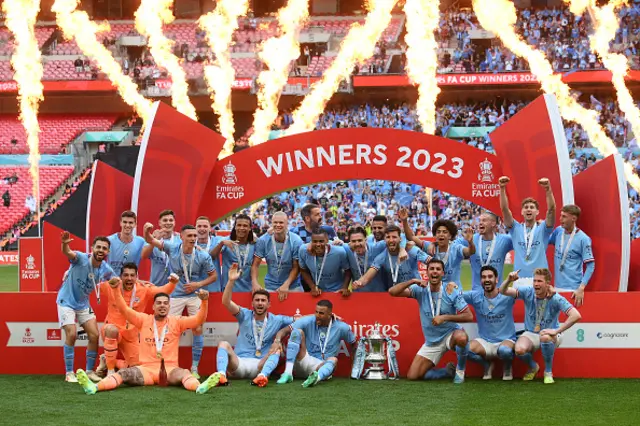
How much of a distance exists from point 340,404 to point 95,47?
3753cm

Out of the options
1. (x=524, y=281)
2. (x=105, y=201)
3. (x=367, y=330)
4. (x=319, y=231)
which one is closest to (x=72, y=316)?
(x=319, y=231)

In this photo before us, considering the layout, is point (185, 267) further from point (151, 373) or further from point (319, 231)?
point (319, 231)

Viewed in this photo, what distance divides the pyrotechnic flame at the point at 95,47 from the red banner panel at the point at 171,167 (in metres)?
28.3

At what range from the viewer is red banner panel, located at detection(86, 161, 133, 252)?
509 inches

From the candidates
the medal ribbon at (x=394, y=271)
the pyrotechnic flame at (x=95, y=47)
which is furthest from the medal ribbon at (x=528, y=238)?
the pyrotechnic flame at (x=95, y=47)

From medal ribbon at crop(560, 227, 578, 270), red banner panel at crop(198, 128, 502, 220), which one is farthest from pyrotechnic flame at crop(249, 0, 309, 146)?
medal ribbon at crop(560, 227, 578, 270)

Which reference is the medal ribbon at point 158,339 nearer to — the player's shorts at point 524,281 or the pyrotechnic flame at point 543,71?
the player's shorts at point 524,281

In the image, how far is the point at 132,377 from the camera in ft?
32.0

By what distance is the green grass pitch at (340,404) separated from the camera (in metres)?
7.89

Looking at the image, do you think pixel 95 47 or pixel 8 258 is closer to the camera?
pixel 8 258

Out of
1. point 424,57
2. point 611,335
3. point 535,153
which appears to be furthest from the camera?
point 424,57

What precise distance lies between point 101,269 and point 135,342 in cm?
93

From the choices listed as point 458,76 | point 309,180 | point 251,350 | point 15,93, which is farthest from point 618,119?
point 251,350

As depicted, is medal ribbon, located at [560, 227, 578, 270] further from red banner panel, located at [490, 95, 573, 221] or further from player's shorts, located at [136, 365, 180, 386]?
player's shorts, located at [136, 365, 180, 386]
